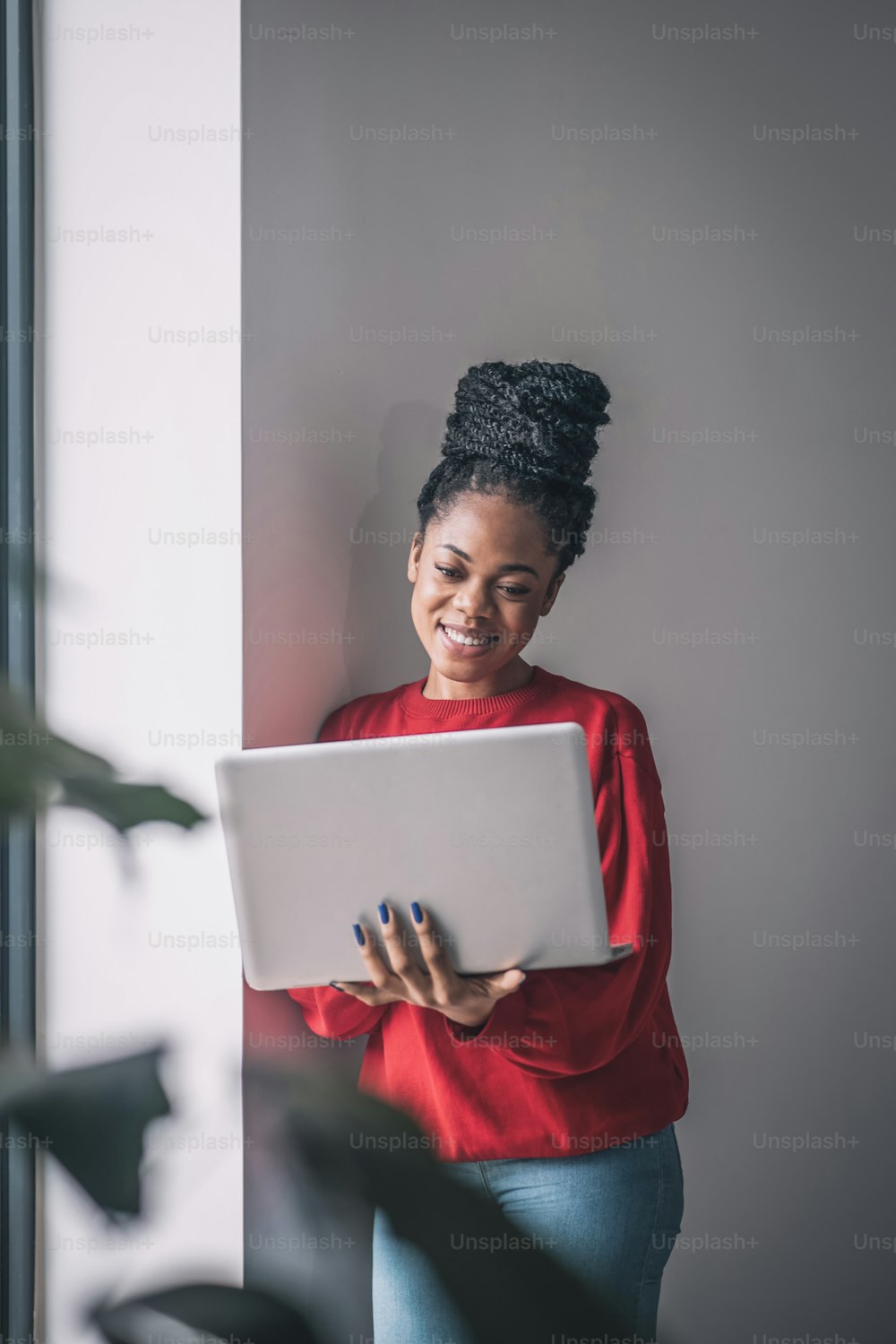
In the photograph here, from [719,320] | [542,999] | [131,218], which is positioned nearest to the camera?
[542,999]

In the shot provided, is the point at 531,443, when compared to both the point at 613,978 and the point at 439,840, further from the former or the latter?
the point at 613,978

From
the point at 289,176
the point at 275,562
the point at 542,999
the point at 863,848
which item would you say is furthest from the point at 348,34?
the point at 863,848

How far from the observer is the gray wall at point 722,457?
1542 millimetres

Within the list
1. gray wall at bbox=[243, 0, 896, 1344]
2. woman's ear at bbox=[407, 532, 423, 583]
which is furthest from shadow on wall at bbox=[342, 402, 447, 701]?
woman's ear at bbox=[407, 532, 423, 583]

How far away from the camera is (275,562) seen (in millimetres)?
1259

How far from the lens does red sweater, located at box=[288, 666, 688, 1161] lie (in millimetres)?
1113

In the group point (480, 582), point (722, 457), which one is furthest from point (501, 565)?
point (722, 457)

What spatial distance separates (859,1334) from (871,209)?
1904 millimetres

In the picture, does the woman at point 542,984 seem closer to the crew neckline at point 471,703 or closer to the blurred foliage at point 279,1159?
the crew neckline at point 471,703

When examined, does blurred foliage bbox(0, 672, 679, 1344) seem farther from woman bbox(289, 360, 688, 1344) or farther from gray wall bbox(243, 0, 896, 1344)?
gray wall bbox(243, 0, 896, 1344)

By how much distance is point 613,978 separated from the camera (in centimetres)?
114

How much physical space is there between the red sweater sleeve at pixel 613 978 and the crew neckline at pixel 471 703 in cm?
14

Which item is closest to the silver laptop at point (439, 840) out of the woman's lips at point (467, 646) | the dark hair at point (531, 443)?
the woman's lips at point (467, 646)

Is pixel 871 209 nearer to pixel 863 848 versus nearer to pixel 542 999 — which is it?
pixel 863 848
